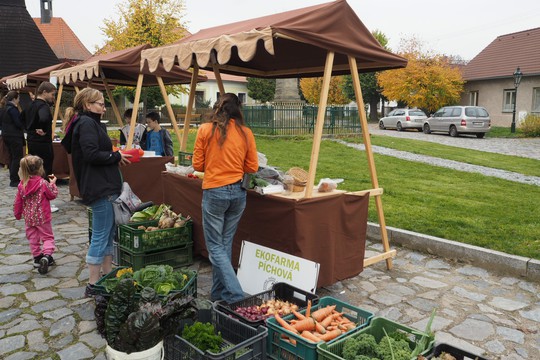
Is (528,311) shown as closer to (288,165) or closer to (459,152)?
(288,165)

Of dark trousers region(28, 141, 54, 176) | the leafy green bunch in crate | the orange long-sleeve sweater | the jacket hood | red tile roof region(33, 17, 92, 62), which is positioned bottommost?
the leafy green bunch in crate

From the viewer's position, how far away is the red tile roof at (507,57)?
3167 cm

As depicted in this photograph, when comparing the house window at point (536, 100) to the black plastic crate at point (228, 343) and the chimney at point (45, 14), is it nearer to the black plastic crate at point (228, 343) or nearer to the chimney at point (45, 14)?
the black plastic crate at point (228, 343)

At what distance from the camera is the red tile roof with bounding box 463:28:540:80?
3167 cm

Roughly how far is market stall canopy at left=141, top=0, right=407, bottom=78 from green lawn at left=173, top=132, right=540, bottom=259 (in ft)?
8.76

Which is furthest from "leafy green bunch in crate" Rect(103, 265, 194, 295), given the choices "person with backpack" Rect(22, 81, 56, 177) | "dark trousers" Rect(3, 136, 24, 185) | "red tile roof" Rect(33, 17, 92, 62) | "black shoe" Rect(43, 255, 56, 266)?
"red tile roof" Rect(33, 17, 92, 62)

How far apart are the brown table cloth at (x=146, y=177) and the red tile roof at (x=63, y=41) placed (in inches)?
1767

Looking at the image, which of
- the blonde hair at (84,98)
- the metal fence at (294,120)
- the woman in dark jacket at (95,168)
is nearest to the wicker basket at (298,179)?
the woman in dark jacket at (95,168)

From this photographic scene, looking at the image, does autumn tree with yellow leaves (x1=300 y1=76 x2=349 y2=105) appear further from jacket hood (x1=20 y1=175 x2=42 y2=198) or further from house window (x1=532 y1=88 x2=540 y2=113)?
jacket hood (x1=20 y1=175 x2=42 y2=198)

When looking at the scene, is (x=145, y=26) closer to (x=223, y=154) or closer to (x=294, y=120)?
(x=294, y=120)

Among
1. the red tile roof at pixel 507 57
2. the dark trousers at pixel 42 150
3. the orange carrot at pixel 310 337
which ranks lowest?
the orange carrot at pixel 310 337

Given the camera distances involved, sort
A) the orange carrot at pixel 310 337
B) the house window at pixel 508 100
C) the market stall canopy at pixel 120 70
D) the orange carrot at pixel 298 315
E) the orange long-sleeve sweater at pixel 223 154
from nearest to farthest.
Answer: the orange carrot at pixel 310 337, the orange carrot at pixel 298 315, the orange long-sleeve sweater at pixel 223 154, the market stall canopy at pixel 120 70, the house window at pixel 508 100

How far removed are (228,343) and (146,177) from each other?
509 centimetres

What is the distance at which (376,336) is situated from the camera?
11.1 feet
